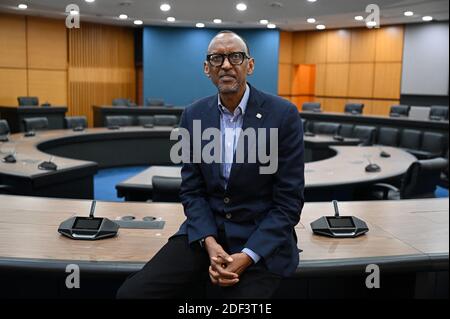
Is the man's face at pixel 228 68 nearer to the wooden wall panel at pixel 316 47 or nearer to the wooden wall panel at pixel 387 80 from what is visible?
the wooden wall panel at pixel 387 80

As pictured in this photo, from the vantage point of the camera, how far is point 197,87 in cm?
1223

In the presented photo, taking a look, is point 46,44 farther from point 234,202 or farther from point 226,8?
point 234,202

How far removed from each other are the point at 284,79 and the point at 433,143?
7.25m

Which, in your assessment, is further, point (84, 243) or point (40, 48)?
point (40, 48)

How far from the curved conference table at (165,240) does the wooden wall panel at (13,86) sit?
29.9ft

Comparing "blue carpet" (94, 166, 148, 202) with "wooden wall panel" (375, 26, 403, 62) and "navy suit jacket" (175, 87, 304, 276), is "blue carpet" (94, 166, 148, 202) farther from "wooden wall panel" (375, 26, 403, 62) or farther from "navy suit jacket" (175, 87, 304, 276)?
"wooden wall panel" (375, 26, 403, 62)

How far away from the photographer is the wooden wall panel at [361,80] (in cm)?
1252

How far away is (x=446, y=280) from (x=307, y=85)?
41.8 feet

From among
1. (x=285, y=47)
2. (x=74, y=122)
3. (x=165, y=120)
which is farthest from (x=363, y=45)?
(x=74, y=122)

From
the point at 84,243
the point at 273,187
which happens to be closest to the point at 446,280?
the point at 273,187

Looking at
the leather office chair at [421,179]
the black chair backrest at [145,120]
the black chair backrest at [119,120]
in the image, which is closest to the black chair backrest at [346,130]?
the black chair backrest at [145,120]

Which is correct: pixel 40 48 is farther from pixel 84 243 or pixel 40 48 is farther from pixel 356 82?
pixel 84 243

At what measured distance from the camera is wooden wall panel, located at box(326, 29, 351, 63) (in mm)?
12852

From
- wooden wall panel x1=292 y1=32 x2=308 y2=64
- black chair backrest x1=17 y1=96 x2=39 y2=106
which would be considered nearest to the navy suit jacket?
black chair backrest x1=17 y1=96 x2=39 y2=106
